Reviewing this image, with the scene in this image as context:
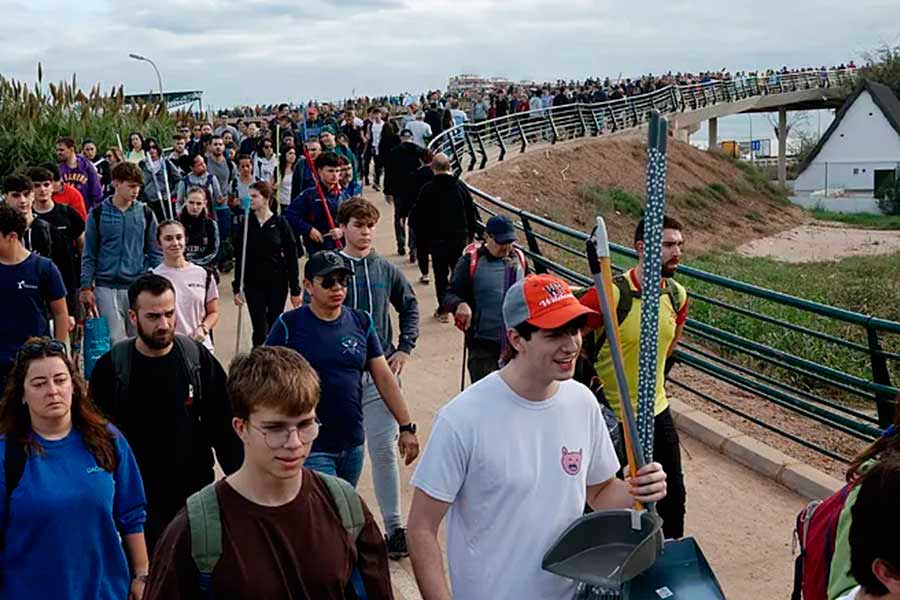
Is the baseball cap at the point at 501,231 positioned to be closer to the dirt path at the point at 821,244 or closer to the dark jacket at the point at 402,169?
the dark jacket at the point at 402,169

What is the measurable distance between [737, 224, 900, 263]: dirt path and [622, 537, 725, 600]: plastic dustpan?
33.3 metres

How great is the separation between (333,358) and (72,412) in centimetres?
147

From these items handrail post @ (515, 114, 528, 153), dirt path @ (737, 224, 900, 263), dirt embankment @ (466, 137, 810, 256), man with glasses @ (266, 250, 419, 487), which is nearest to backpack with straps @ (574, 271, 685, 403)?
man with glasses @ (266, 250, 419, 487)

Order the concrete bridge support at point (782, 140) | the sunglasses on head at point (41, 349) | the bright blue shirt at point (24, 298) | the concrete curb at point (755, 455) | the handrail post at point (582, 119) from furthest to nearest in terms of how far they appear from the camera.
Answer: the concrete bridge support at point (782, 140) → the handrail post at point (582, 119) → the concrete curb at point (755, 455) → the bright blue shirt at point (24, 298) → the sunglasses on head at point (41, 349)

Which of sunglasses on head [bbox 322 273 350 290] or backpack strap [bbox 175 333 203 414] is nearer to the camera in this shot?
backpack strap [bbox 175 333 203 414]

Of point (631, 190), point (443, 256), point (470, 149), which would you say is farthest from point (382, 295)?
point (631, 190)

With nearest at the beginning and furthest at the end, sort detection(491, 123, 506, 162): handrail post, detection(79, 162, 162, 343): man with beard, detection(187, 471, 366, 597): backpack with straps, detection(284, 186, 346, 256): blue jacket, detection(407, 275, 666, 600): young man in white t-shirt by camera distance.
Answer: detection(187, 471, 366, 597): backpack with straps, detection(407, 275, 666, 600): young man in white t-shirt, detection(79, 162, 162, 343): man with beard, detection(284, 186, 346, 256): blue jacket, detection(491, 123, 506, 162): handrail post

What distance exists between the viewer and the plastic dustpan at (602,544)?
3180mm

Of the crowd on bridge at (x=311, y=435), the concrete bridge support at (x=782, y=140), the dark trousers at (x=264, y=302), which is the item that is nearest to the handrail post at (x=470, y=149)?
the dark trousers at (x=264, y=302)

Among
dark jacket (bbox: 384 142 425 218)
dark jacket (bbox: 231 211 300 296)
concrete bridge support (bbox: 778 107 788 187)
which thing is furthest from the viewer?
concrete bridge support (bbox: 778 107 788 187)

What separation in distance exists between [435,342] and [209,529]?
8.48 meters

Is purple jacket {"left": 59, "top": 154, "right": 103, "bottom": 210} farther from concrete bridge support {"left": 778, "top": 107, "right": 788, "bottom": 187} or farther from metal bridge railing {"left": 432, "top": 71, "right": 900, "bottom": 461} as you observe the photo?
concrete bridge support {"left": 778, "top": 107, "right": 788, "bottom": 187}

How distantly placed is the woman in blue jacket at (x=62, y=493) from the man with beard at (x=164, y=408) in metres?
0.47

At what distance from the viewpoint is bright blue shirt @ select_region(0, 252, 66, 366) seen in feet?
21.3
